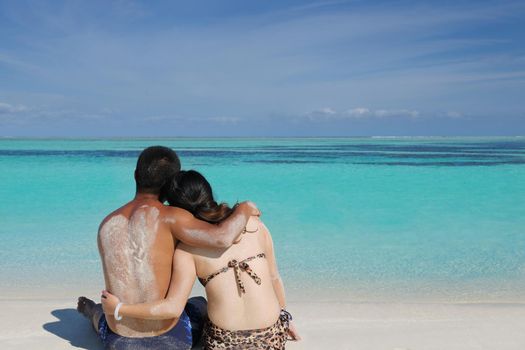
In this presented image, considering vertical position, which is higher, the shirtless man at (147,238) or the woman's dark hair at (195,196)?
the woman's dark hair at (195,196)

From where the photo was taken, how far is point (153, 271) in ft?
8.45

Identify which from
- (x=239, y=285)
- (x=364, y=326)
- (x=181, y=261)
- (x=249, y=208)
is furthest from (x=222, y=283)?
(x=364, y=326)

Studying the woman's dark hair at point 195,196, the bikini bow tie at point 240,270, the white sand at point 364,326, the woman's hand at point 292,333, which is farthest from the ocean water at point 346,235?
the woman's dark hair at point 195,196

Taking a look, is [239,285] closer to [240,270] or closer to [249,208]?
[240,270]

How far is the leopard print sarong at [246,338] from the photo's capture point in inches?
101

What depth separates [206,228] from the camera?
2430 mm

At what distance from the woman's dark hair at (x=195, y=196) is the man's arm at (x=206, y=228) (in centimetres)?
5

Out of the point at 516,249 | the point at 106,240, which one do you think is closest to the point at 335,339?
the point at 106,240

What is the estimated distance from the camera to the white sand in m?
3.17

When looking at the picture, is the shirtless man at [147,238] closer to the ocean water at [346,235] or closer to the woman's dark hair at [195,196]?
the woman's dark hair at [195,196]

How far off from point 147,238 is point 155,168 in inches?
13.4

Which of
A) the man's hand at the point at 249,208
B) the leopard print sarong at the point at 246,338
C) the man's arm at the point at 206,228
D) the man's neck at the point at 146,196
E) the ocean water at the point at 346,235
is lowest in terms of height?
the leopard print sarong at the point at 246,338

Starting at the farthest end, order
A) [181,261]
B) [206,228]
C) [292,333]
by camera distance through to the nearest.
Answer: [292,333], [181,261], [206,228]

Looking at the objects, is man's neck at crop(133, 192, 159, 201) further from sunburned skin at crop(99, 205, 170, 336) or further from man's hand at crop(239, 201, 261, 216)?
man's hand at crop(239, 201, 261, 216)
